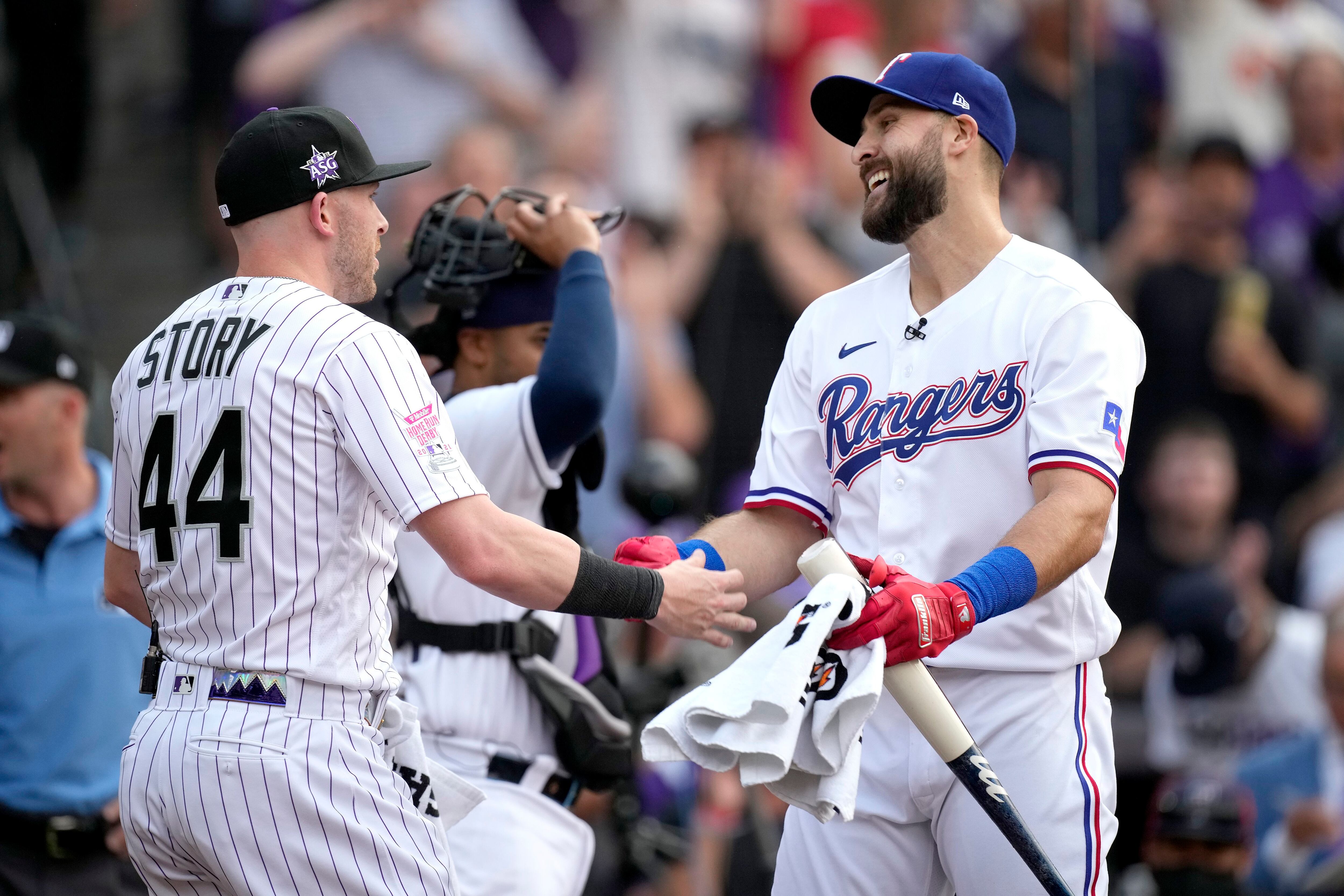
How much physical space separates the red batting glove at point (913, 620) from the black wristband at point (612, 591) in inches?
16.8

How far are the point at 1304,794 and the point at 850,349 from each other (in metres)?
3.96

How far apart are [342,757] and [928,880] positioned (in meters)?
1.32

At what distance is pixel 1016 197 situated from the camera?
831cm

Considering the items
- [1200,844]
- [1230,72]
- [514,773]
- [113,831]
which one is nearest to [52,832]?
[113,831]

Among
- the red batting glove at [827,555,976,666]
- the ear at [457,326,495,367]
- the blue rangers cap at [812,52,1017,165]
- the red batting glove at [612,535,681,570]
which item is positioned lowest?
the red batting glove at [612,535,681,570]

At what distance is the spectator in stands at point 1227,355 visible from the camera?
8336mm

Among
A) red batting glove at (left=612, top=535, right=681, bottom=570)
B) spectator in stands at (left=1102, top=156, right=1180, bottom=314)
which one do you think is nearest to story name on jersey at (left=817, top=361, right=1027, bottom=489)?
red batting glove at (left=612, top=535, right=681, bottom=570)

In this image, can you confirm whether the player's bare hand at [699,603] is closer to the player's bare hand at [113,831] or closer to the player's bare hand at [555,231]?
the player's bare hand at [555,231]

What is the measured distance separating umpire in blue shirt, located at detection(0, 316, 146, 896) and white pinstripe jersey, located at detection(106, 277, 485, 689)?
65.3 inches

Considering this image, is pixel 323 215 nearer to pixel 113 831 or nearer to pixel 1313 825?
pixel 113 831

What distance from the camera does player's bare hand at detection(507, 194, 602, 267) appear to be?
415cm

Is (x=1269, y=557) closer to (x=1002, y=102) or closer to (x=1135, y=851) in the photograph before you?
(x=1135, y=851)

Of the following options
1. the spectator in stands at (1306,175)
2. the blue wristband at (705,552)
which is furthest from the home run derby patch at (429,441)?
the spectator in stands at (1306,175)

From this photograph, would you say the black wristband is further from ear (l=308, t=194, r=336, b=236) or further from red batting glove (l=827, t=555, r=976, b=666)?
ear (l=308, t=194, r=336, b=236)
